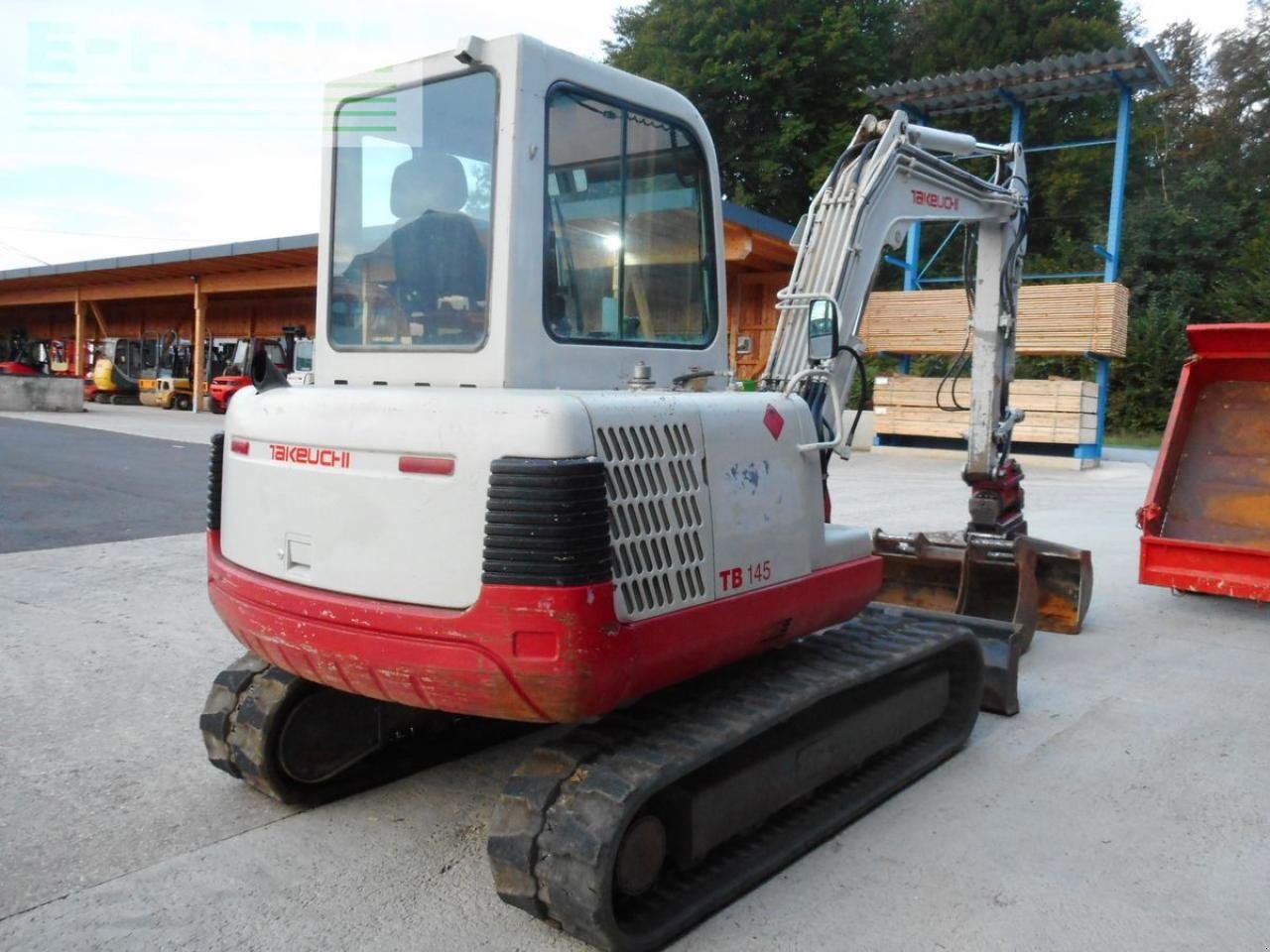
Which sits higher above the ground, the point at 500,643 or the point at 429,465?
the point at 429,465

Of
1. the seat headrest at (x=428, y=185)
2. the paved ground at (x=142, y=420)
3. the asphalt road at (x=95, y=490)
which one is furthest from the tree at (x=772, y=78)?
the seat headrest at (x=428, y=185)

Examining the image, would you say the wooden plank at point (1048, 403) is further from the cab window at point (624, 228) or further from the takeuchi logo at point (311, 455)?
the takeuchi logo at point (311, 455)

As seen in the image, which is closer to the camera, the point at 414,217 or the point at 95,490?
the point at 414,217

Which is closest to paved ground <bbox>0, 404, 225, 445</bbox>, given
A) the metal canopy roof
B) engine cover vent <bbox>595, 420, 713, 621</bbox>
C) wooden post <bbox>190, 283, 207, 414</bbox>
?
wooden post <bbox>190, 283, 207, 414</bbox>

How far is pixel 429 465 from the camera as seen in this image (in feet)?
9.68

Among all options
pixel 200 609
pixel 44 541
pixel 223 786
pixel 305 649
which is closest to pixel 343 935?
pixel 305 649

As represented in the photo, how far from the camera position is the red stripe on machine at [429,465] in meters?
2.92

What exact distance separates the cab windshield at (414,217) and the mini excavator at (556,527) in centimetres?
1

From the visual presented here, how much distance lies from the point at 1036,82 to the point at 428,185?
610 inches

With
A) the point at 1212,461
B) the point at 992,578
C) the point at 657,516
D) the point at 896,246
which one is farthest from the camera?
the point at 1212,461

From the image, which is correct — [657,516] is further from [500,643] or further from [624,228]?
[624,228]

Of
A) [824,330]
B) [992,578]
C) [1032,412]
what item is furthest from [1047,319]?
[824,330]

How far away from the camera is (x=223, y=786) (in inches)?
156

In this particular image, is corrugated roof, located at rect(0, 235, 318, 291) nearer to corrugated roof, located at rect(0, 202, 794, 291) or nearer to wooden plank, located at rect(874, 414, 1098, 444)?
corrugated roof, located at rect(0, 202, 794, 291)
